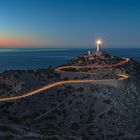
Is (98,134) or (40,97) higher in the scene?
(40,97)

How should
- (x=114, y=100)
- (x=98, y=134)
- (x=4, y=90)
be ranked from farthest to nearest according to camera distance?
(x=4, y=90)
(x=114, y=100)
(x=98, y=134)

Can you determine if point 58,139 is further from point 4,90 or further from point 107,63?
point 107,63

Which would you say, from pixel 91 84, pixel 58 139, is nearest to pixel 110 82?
pixel 91 84

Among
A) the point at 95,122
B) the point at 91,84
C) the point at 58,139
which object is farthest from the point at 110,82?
the point at 58,139

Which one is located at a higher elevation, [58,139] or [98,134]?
[58,139]

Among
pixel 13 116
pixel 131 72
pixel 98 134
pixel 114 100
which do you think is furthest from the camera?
pixel 131 72

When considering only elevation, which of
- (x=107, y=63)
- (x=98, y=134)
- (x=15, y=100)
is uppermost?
(x=107, y=63)

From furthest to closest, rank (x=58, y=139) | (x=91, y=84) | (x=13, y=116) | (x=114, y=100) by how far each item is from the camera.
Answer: (x=91, y=84) → (x=114, y=100) → (x=13, y=116) → (x=58, y=139)

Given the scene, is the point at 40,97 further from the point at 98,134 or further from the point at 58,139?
the point at 58,139

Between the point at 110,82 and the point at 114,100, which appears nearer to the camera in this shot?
the point at 114,100
